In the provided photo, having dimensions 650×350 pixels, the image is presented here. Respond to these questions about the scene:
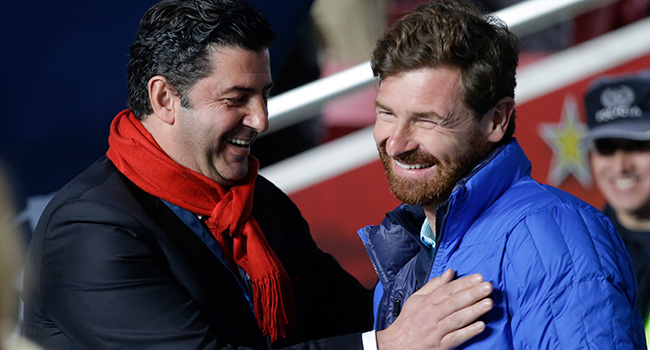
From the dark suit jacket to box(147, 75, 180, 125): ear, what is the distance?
23 centimetres

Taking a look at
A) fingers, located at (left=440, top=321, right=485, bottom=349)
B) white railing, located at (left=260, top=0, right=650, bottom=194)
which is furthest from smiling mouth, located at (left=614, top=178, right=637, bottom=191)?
fingers, located at (left=440, top=321, right=485, bottom=349)

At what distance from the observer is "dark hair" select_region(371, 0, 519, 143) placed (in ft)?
6.84

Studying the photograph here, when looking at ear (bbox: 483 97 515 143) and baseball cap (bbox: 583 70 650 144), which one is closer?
ear (bbox: 483 97 515 143)

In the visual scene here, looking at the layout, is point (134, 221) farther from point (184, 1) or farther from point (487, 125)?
point (487, 125)

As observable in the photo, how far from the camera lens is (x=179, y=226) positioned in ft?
8.16

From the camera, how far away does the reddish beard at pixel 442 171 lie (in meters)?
2.14

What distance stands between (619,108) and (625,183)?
0.39 meters

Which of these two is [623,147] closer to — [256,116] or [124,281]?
[256,116]

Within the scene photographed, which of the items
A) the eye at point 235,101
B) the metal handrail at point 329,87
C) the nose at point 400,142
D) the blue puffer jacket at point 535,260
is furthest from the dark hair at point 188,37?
the metal handrail at point 329,87

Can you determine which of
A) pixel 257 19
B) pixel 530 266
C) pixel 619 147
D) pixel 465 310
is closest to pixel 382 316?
pixel 465 310

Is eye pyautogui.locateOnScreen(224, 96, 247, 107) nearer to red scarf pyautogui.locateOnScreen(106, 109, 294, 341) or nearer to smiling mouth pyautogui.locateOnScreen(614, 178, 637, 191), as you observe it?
red scarf pyautogui.locateOnScreen(106, 109, 294, 341)

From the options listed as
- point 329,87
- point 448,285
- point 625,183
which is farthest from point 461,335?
point 625,183

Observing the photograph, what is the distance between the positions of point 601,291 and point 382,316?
766 millimetres

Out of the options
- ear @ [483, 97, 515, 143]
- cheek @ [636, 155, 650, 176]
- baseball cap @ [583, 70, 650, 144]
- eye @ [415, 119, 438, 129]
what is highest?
eye @ [415, 119, 438, 129]
